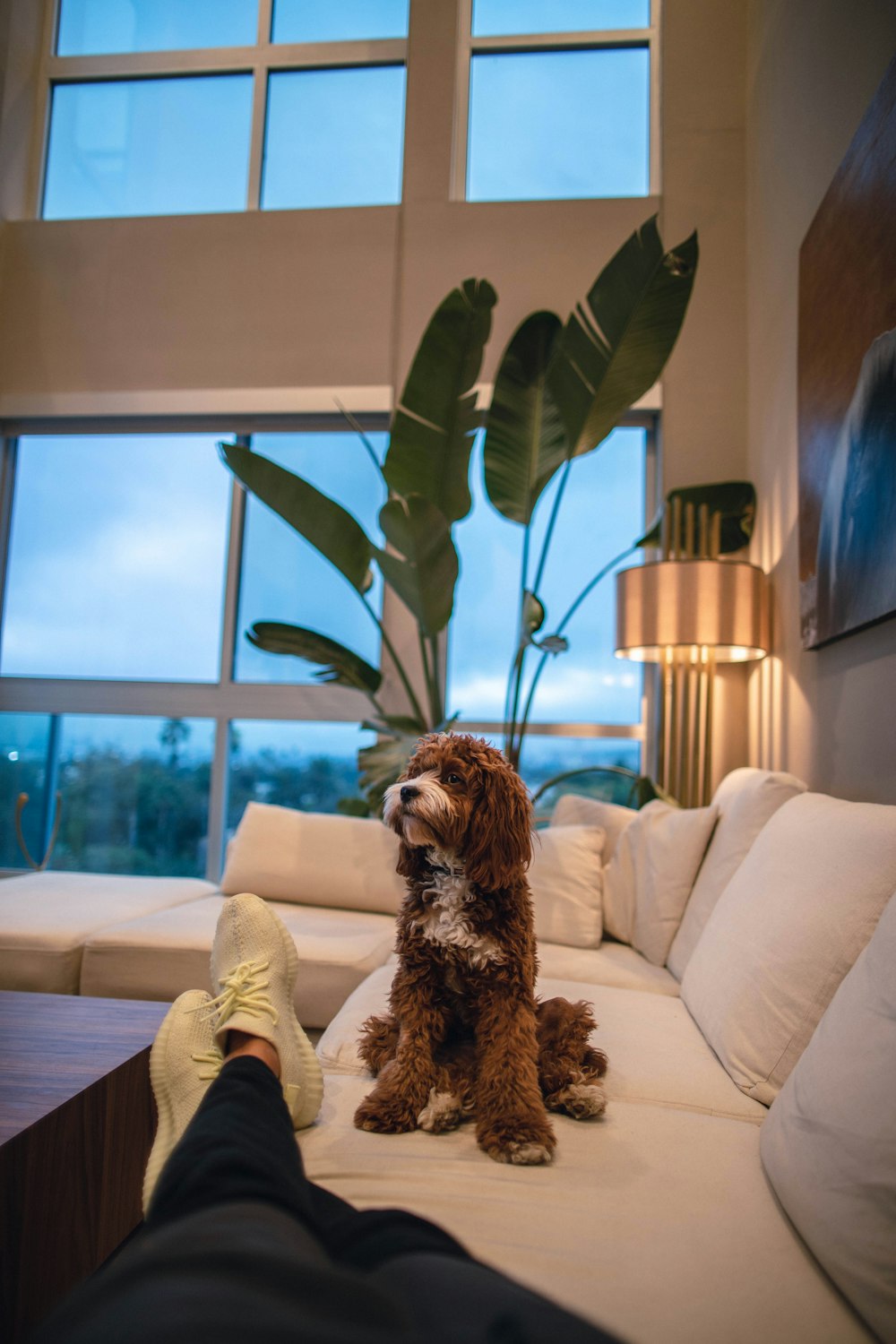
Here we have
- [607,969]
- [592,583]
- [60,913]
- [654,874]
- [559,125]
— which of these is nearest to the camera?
[607,969]

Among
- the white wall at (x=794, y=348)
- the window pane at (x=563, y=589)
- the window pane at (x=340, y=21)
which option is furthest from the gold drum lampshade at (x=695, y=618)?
the window pane at (x=340, y=21)

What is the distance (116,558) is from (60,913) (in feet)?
6.99

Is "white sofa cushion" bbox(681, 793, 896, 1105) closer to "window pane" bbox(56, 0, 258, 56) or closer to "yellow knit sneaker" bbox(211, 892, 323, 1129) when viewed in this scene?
"yellow knit sneaker" bbox(211, 892, 323, 1129)

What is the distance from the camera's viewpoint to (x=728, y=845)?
6.07ft

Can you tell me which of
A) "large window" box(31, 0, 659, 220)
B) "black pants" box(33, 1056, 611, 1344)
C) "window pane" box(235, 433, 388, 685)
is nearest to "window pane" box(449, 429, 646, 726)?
"window pane" box(235, 433, 388, 685)

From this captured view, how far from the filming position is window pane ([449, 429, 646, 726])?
11.9ft

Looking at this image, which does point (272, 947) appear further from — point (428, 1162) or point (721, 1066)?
point (721, 1066)

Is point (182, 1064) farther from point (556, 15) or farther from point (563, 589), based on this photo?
point (556, 15)

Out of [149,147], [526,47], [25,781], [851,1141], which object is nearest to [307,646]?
[25,781]

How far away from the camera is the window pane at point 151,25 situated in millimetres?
4016

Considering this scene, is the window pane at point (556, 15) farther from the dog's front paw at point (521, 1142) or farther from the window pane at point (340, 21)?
the dog's front paw at point (521, 1142)

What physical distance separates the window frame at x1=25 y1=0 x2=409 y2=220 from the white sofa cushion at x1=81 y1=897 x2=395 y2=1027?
331cm

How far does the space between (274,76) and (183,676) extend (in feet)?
9.54

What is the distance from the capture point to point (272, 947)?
1.33 meters
